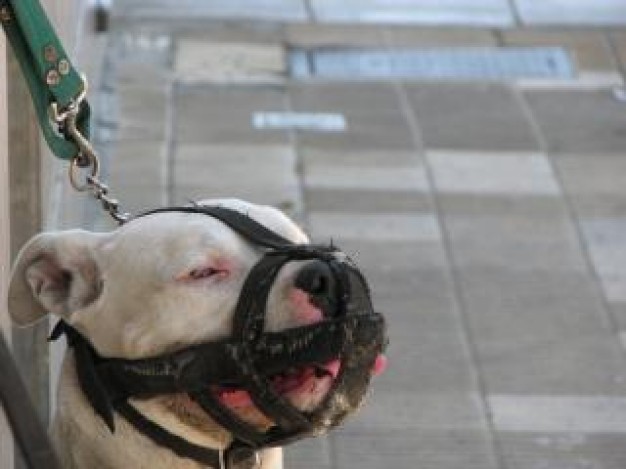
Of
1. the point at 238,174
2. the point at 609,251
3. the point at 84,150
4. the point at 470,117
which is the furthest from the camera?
the point at 470,117

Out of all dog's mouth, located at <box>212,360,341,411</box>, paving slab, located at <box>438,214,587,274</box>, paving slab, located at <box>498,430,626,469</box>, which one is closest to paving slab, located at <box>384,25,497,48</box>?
paving slab, located at <box>438,214,587,274</box>

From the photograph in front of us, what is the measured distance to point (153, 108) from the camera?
8.61m

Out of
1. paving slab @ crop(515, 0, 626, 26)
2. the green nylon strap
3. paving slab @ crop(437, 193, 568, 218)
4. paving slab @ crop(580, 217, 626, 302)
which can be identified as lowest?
the green nylon strap

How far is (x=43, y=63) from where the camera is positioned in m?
3.62

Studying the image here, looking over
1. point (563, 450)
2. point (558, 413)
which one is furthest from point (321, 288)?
point (558, 413)

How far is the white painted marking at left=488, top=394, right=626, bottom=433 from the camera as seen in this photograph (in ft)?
19.4

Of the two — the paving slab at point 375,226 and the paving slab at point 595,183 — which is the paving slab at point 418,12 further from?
the paving slab at point 375,226

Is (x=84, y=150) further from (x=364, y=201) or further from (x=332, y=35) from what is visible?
(x=332, y=35)

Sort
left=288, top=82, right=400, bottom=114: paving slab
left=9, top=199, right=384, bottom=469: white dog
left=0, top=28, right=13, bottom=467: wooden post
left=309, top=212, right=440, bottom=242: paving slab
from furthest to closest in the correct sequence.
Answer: left=288, top=82, right=400, bottom=114: paving slab, left=309, top=212, right=440, bottom=242: paving slab, left=0, top=28, right=13, bottom=467: wooden post, left=9, top=199, right=384, bottom=469: white dog

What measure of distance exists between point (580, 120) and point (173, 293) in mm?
5712

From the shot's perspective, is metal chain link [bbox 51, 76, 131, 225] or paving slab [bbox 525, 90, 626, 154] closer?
metal chain link [bbox 51, 76, 131, 225]

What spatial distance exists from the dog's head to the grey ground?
2201mm

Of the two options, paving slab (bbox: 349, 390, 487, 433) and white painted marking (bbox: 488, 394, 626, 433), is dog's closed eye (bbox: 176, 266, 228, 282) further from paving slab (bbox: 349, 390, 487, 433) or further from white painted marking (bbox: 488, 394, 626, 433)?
white painted marking (bbox: 488, 394, 626, 433)

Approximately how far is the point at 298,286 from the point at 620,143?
18.4ft
